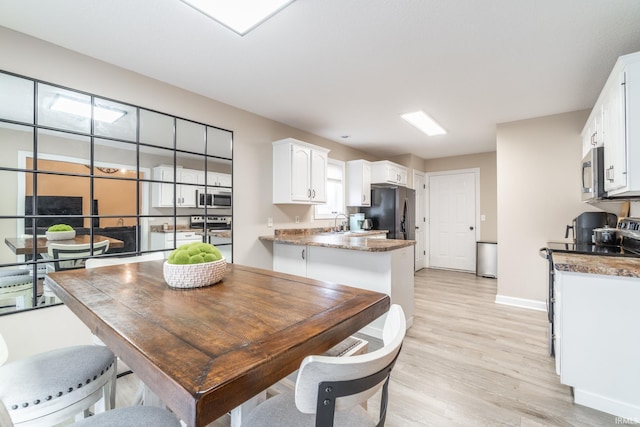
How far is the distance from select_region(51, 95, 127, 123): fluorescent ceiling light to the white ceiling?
38 cm

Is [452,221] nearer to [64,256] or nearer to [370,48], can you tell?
[370,48]

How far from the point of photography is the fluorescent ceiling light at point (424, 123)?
11.0 ft

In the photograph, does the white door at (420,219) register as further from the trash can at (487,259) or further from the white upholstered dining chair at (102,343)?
the white upholstered dining chair at (102,343)

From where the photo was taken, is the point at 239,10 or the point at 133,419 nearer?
the point at 133,419

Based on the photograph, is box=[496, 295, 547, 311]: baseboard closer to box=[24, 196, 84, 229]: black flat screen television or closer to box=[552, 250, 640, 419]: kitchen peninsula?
box=[552, 250, 640, 419]: kitchen peninsula

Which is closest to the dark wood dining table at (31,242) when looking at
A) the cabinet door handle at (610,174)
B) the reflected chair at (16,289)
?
the reflected chair at (16,289)

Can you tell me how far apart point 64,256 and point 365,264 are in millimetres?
2409

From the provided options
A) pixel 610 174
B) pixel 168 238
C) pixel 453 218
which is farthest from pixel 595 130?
pixel 168 238

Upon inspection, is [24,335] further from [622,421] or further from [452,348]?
[622,421]

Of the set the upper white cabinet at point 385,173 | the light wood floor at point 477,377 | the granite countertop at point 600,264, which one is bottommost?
the light wood floor at point 477,377

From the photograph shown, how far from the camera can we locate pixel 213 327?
79 cm

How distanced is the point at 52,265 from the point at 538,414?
11.0ft

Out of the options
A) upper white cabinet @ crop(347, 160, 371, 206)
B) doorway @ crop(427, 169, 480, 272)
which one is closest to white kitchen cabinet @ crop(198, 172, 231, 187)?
upper white cabinet @ crop(347, 160, 371, 206)

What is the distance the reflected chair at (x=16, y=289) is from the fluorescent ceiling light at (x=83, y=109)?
1155 mm
